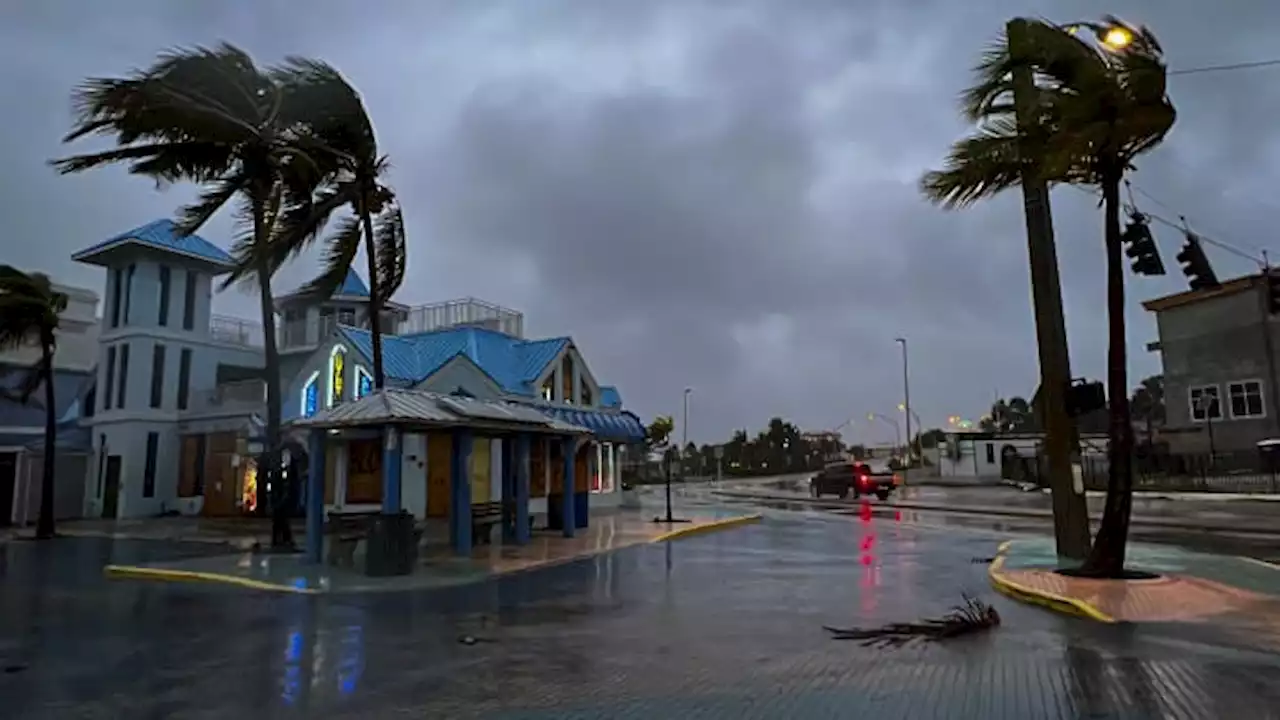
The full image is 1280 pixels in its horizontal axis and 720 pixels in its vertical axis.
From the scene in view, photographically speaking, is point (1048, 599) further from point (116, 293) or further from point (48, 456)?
point (116, 293)

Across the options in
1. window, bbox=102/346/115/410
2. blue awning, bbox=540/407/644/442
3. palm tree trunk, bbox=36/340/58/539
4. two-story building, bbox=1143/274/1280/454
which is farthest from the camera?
two-story building, bbox=1143/274/1280/454

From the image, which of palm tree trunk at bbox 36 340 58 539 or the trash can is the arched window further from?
the trash can

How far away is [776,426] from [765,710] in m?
95.5

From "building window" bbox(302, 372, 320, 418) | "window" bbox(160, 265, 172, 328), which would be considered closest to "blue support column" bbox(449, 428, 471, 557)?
"building window" bbox(302, 372, 320, 418)

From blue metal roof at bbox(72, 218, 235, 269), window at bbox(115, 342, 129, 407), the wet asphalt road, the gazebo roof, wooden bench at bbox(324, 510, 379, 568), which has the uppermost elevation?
blue metal roof at bbox(72, 218, 235, 269)

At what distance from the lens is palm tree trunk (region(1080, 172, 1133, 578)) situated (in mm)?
11484

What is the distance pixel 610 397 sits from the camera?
4200 cm

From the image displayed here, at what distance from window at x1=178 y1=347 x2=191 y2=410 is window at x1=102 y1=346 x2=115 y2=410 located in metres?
2.37

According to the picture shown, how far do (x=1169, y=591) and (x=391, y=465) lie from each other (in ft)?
38.8

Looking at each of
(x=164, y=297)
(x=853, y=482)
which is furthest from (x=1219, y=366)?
(x=164, y=297)

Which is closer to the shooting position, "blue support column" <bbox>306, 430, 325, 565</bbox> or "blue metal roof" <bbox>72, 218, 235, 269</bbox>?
"blue support column" <bbox>306, 430, 325, 565</bbox>

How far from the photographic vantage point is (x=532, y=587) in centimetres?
1290

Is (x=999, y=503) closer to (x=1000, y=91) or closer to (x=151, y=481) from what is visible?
(x=1000, y=91)

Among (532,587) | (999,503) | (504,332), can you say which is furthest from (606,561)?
(999,503)
